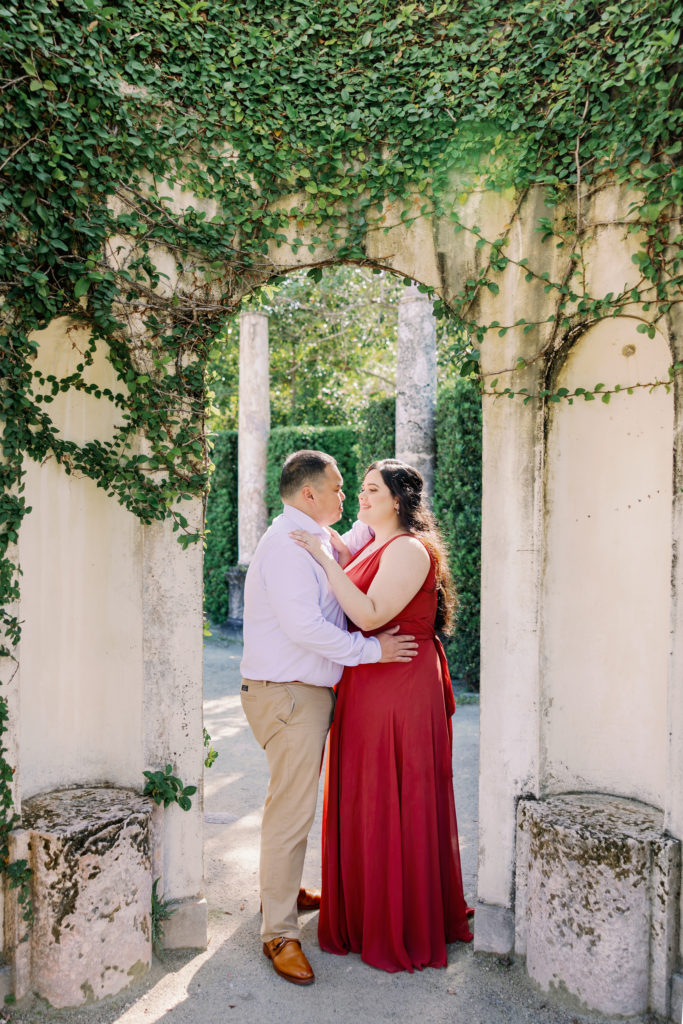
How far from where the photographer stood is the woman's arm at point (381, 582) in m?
3.68

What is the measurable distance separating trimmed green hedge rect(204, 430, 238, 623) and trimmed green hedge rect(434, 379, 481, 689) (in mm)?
5687

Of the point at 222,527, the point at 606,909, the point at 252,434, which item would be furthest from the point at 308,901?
the point at 222,527

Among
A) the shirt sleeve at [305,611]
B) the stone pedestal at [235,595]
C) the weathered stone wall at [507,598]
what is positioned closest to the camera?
the shirt sleeve at [305,611]

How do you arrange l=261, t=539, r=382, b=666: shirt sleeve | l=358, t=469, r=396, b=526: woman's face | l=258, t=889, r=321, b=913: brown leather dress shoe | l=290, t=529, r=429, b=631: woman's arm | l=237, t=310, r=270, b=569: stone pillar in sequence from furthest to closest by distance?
1. l=237, t=310, r=270, b=569: stone pillar
2. l=258, t=889, r=321, b=913: brown leather dress shoe
3. l=358, t=469, r=396, b=526: woman's face
4. l=290, t=529, r=429, b=631: woman's arm
5. l=261, t=539, r=382, b=666: shirt sleeve

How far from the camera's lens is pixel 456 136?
3768 mm

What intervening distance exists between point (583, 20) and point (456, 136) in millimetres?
717

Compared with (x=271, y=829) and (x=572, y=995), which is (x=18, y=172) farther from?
(x=572, y=995)

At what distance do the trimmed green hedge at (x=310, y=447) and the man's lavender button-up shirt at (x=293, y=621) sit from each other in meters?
8.85

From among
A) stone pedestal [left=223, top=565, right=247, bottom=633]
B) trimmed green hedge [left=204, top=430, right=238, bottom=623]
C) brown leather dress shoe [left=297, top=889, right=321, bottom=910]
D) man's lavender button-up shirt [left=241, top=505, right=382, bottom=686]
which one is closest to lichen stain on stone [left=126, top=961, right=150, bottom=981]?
brown leather dress shoe [left=297, top=889, right=321, bottom=910]

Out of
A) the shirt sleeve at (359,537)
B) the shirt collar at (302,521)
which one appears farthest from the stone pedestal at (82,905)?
the shirt sleeve at (359,537)

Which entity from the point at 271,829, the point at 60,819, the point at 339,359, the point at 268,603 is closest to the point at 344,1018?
the point at 271,829

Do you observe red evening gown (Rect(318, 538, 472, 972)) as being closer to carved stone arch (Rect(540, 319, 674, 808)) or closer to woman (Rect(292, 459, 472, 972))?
woman (Rect(292, 459, 472, 972))

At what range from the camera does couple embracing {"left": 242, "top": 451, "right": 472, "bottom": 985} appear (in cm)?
369

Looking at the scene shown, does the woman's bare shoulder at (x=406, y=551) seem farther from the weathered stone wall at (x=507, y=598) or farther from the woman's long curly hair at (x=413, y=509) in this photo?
the weathered stone wall at (x=507, y=598)
